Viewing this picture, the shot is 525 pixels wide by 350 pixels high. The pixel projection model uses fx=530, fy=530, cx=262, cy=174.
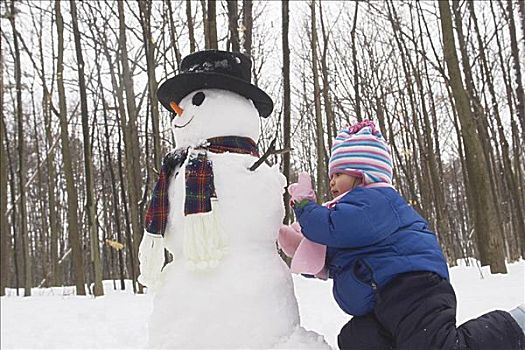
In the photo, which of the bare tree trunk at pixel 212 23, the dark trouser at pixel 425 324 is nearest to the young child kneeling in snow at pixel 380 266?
the dark trouser at pixel 425 324

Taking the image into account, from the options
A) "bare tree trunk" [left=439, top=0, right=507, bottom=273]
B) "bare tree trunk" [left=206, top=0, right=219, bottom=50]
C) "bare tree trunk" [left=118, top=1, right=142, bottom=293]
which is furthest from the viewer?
"bare tree trunk" [left=118, top=1, right=142, bottom=293]

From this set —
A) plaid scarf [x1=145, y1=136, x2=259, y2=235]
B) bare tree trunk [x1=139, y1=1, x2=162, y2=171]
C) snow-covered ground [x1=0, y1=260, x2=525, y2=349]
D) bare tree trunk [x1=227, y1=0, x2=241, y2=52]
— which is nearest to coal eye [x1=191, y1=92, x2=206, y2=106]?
plaid scarf [x1=145, y1=136, x2=259, y2=235]

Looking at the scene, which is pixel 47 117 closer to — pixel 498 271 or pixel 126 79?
pixel 126 79

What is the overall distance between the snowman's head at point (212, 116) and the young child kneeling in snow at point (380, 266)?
1.44ft

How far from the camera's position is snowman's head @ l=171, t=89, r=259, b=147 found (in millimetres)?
2291

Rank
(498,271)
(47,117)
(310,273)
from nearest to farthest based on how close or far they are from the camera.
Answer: (310,273) < (498,271) < (47,117)

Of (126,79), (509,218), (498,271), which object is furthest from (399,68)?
(498,271)

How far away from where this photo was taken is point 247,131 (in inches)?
93.1

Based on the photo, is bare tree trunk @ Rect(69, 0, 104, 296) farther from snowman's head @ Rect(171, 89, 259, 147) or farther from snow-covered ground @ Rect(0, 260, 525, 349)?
snowman's head @ Rect(171, 89, 259, 147)

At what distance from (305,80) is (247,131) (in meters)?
11.6

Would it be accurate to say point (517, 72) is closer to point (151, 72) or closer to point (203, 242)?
point (151, 72)

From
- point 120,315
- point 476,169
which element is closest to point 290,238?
point 120,315

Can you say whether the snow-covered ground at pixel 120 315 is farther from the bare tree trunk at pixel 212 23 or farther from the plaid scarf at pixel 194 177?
the bare tree trunk at pixel 212 23

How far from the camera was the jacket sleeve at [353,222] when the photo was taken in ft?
6.04
